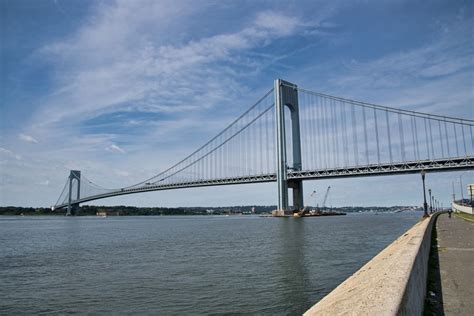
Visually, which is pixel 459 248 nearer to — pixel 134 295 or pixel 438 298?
pixel 438 298

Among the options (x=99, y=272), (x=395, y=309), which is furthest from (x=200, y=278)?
(x=395, y=309)

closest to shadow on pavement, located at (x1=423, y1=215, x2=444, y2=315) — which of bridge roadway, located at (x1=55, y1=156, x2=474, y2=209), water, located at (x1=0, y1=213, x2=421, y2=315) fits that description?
water, located at (x1=0, y1=213, x2=421, y2=315)

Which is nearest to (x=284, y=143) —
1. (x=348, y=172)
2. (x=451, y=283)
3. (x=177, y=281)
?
(x=348, y=172)

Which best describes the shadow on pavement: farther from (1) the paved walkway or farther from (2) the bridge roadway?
(2) the bridge roadway

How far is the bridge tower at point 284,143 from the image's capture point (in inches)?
2788

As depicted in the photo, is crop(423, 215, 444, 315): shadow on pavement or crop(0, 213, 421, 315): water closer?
crop(423, 215, 444, 315): shadow on pavement

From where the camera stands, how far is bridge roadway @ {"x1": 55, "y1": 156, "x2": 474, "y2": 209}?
57.2m

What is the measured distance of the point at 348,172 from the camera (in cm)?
6681

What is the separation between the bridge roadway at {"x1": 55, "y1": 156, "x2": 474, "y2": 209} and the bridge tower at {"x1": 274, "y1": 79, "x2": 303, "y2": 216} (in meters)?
2.41

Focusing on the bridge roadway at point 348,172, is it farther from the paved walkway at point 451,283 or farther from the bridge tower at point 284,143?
the paved walkway at point 451,283

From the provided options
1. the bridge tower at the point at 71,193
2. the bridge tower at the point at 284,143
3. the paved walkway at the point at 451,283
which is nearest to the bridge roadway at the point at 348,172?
the bridge tower at the point at 284,143

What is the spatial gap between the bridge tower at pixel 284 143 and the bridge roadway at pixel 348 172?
2.41 metres

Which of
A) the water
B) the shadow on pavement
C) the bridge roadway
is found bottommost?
the water

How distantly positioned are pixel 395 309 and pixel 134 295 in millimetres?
7602
